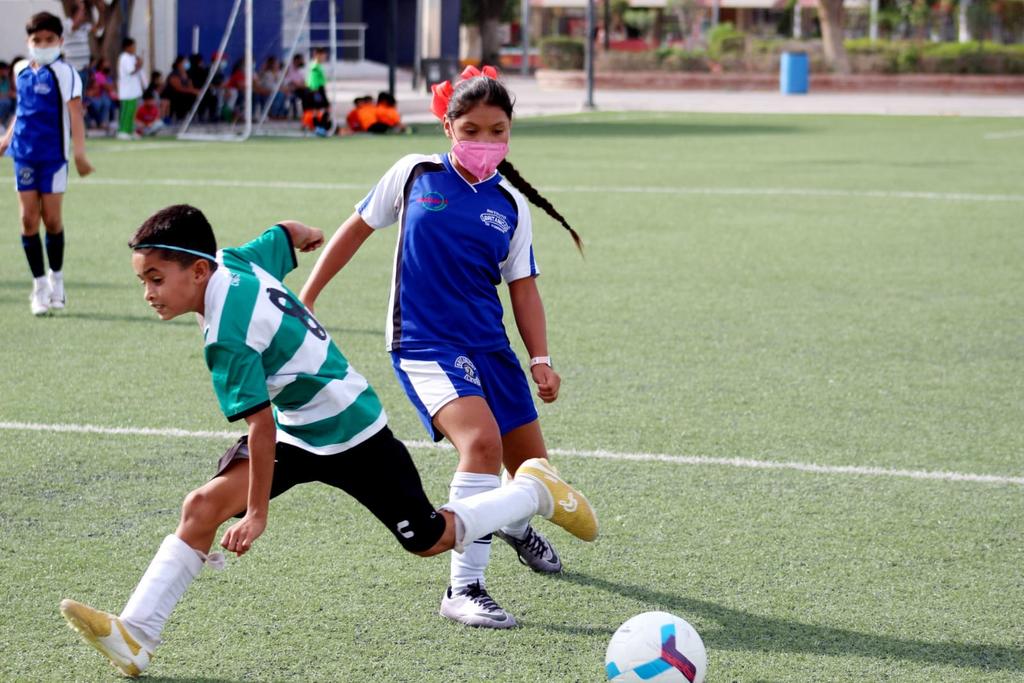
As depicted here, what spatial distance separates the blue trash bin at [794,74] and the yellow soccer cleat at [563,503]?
4055cm

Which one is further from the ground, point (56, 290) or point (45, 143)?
point (45, 143)

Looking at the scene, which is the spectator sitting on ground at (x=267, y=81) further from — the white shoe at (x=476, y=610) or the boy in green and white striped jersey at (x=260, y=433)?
the boy in green and white striped jersey at (x=260, y=433)

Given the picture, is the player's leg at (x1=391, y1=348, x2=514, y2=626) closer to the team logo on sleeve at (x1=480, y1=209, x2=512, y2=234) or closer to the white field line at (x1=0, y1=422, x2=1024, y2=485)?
the team logo on sleeve at (x1=480, y1=209, x2=512, y2=234)

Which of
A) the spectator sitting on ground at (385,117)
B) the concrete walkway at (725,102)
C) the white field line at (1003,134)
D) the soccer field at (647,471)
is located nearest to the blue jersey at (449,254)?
the soccer field at (647,471)

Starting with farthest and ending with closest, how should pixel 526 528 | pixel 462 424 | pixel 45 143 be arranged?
pixel 45 143 → pixel 526 528 → pixel 462 424

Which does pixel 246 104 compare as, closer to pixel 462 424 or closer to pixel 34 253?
pixel 34 253

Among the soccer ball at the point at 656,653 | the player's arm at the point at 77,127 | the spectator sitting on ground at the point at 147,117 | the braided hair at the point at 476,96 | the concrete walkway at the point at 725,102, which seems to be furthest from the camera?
the concrete walkway at the point at 725,102

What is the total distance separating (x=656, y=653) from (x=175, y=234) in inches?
65.5

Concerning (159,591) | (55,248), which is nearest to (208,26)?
(55,248)

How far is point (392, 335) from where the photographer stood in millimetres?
4348

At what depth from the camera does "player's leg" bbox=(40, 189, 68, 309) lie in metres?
9.27

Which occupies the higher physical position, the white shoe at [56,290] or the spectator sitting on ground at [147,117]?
the spectator sitting on ground at [147,117]

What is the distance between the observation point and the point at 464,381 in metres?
4.22

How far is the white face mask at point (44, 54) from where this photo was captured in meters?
9.13
